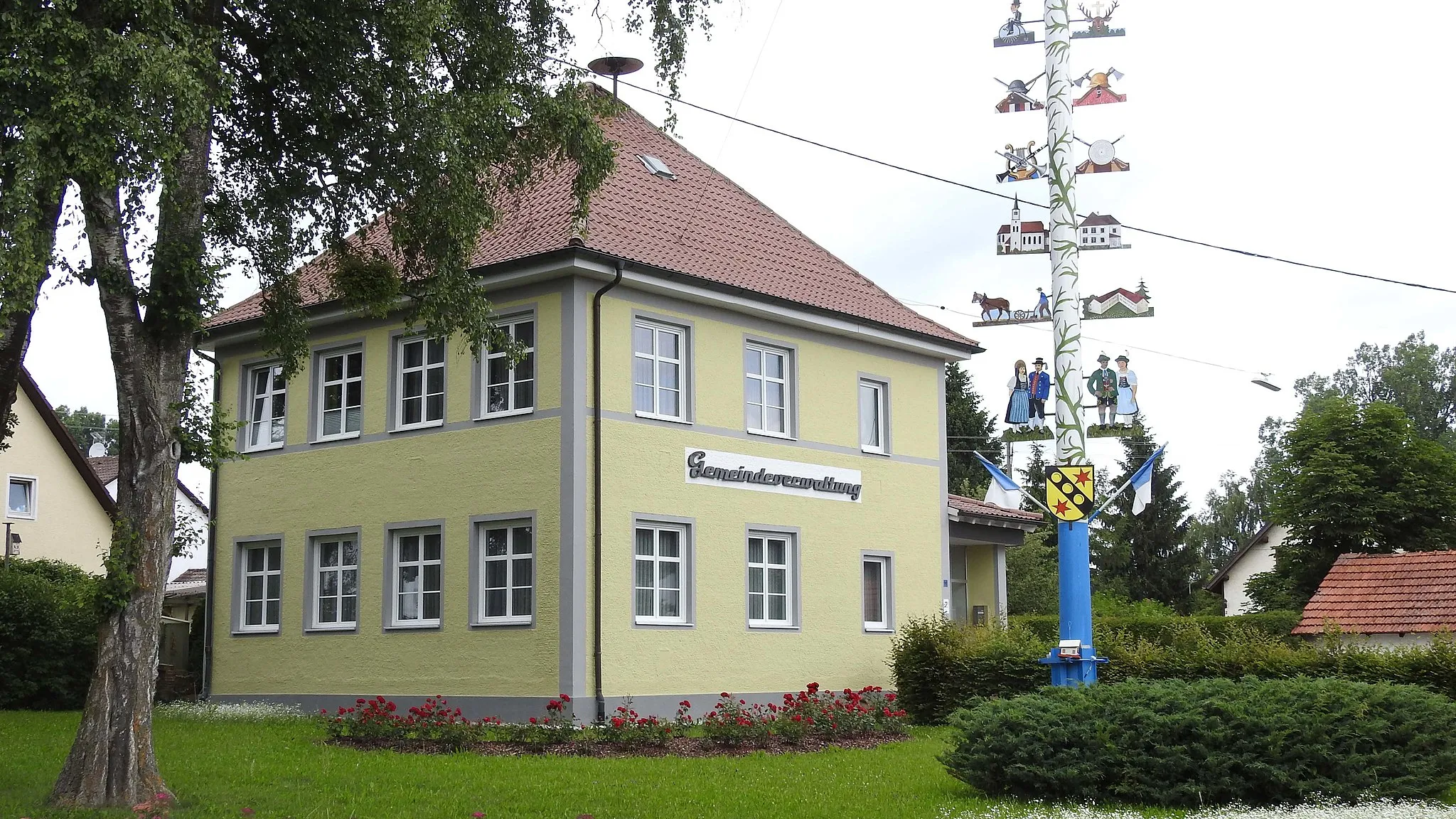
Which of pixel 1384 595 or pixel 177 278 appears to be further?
pixel 1384 595

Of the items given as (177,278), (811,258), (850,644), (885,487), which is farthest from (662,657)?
(177,278)

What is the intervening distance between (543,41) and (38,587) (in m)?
15.8

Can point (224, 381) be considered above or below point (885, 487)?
above

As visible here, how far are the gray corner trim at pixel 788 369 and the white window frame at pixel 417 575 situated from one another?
5218mm

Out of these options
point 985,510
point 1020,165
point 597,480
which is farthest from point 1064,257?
point 985,510

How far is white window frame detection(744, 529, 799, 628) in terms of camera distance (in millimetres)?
23828

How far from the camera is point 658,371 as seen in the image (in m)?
23.0

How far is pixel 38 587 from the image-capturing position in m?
26.5

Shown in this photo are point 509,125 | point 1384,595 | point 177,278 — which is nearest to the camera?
point 177,278

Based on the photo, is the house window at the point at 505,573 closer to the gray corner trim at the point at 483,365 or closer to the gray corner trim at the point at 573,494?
the gray corner trim at the point at 573,494

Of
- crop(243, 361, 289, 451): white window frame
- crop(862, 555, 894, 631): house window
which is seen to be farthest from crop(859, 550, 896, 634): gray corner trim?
crop(243, 361, 289, 451): white window frame

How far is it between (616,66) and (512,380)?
736 centimetres

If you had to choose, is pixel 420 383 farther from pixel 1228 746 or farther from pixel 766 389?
pixel 1228 746

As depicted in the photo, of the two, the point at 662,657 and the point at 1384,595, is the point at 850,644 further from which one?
the point at 1384,595
